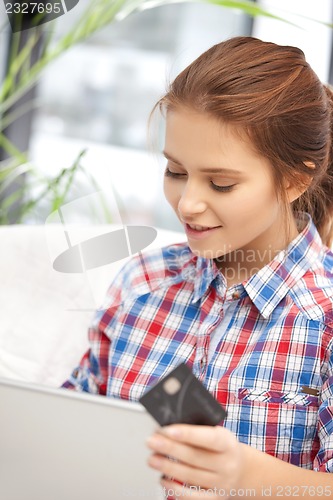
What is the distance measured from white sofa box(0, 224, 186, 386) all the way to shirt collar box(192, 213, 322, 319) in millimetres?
258

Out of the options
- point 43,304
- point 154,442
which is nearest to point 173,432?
point 154,442

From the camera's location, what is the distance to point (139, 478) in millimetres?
755

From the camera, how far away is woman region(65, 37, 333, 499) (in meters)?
1.03

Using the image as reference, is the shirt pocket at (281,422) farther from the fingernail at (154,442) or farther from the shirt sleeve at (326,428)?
the fingernail at (154,442)

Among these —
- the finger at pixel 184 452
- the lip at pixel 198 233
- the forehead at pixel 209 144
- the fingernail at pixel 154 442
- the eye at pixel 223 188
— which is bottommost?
the finger at pixel 184 452

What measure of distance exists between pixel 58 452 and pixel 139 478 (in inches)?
3.3

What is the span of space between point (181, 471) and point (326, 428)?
1.00 ft

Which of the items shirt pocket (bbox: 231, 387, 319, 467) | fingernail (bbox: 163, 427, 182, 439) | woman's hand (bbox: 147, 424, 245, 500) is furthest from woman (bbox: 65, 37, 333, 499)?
fingernail (bbox: 163, 427, 182, 439)

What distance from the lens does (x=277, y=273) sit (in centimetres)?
114

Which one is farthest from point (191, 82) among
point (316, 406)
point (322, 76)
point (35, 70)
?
point (322, 76)

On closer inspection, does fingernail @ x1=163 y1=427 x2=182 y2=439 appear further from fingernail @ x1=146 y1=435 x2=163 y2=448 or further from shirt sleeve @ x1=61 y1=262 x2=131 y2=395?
shirt sleeve @ x1=61 y1=262 x2=131 y2=395

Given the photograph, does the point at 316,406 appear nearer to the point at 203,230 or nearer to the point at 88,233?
the point at 203,230

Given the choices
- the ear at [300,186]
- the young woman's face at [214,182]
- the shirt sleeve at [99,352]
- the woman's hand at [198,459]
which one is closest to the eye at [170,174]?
the young woman's face at [214,182]

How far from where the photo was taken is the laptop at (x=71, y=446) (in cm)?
73
